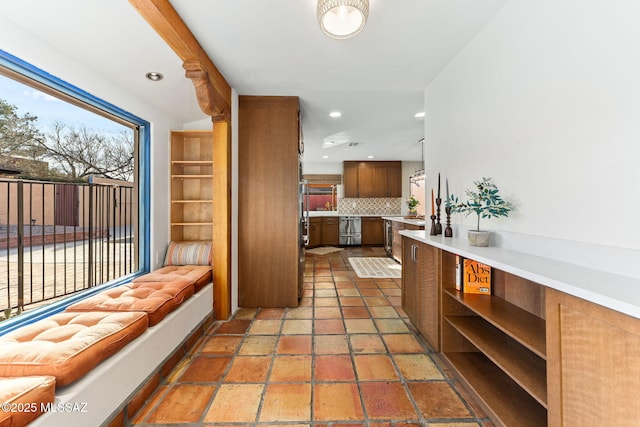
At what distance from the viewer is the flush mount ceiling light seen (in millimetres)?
1435

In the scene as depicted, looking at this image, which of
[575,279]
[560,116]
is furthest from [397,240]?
[575,279]

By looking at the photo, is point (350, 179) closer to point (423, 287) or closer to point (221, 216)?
point (221, 216)

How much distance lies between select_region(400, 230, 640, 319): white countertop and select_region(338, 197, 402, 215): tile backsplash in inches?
231

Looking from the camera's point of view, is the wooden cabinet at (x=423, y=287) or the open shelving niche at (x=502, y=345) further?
the wooden cabinet at (x=423, y=287)

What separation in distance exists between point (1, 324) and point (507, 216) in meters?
3.09

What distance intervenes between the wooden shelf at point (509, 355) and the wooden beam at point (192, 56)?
8.42ft

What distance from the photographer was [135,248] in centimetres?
270

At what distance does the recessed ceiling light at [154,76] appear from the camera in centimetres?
221

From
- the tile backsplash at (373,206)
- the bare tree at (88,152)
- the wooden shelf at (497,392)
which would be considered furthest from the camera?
the tile backsplash at (373,206)

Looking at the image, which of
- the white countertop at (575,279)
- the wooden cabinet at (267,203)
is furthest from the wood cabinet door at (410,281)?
the wooden cabinet at (267,203)

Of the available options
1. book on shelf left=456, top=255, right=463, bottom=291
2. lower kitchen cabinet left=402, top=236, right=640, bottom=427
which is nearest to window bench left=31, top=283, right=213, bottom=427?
lower kitchen cabinet left=402, top=236, right=640, bottom=427

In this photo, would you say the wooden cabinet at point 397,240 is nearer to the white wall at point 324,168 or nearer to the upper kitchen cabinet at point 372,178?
the upper kitchen cabinet at point 372,178

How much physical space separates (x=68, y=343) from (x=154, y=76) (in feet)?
6.78

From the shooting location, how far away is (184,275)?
2.43m
